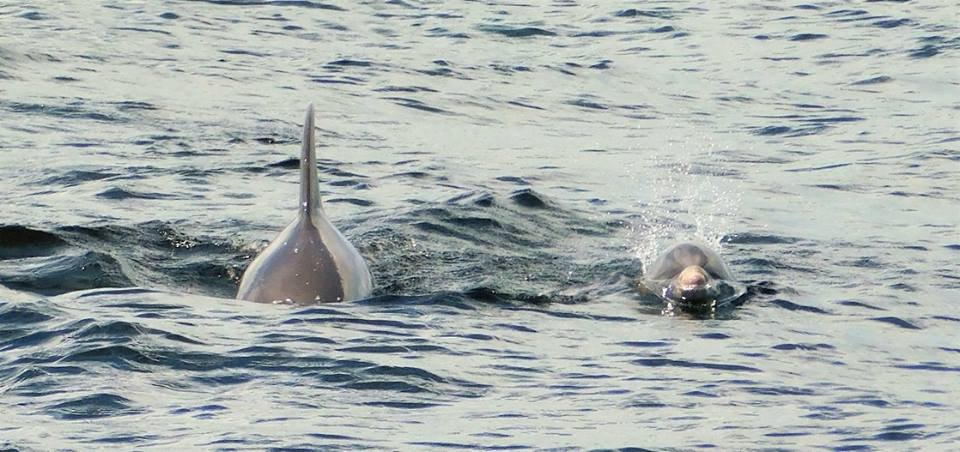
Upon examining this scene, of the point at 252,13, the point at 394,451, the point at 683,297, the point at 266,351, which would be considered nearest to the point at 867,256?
the point at 683,297

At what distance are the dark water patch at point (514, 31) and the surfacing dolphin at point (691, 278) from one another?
561 inches

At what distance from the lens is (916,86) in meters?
24.3

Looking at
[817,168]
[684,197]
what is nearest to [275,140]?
[684,197]

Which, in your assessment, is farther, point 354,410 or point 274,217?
point 274,217

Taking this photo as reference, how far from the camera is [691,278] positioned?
1317 centimetres

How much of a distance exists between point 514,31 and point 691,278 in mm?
15550

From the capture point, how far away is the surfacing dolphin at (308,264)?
1241 cm

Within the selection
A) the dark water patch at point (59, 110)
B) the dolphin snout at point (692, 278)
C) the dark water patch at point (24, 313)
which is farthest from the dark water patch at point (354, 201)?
the dark water patch at point (24, 313)

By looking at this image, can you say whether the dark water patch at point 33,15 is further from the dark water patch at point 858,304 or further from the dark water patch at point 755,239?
the dark water patch at point 858,304

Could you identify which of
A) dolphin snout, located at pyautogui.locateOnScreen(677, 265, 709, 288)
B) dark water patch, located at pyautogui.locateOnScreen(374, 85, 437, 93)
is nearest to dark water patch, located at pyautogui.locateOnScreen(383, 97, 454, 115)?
dark water patch, located at pyautogui.locateOnScreen(374, 85, 437, 93)

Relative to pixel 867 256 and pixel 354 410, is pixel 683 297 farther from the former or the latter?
pixel 354 410

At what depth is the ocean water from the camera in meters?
10.0

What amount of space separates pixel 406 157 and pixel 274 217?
3652 mm

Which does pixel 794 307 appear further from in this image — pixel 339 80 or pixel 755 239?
pixel 339 80
